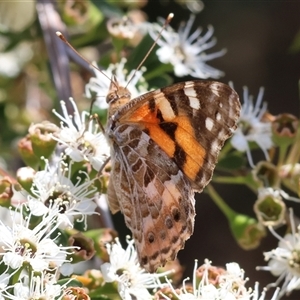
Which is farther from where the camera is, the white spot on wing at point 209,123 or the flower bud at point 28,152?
the flower bud at point 28,152

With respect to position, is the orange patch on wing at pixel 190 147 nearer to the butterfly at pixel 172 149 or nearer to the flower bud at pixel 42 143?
the butterfly at pixel 172 149

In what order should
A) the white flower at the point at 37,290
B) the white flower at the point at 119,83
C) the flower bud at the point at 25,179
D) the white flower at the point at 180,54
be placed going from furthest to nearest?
the white flower at the point at 180,54
the white flower at the point at 119,83
the flower bud at the point at 25,179
the white flower at the point at 37,290

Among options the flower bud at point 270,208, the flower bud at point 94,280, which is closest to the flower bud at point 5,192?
the flower bud at point 94,280

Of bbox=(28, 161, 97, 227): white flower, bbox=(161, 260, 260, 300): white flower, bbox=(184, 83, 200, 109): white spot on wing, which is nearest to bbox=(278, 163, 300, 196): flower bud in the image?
bbox=(161, 260, 260, 300): white flower

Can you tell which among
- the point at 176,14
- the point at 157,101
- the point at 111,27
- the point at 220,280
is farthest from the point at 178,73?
the point at 176,14

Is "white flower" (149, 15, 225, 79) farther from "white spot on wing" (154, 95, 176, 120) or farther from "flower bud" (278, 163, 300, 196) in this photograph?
"white spot on wing" (154, 95, 176, 120)

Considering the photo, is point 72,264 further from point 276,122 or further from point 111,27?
point 111,27

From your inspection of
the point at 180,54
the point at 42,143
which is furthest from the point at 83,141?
the point at 180,54
